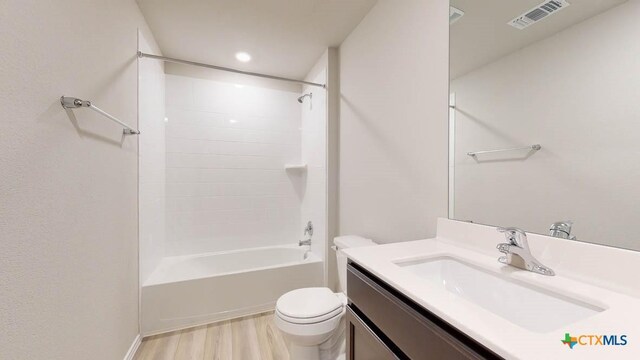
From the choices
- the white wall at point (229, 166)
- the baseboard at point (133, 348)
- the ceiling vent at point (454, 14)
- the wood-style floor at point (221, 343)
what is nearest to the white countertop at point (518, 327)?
the ceiling vent at point (454, 14)

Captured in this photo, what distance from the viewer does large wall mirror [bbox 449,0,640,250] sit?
0.69 meters

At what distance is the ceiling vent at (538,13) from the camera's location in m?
0.82

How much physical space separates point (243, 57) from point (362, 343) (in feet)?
8.73

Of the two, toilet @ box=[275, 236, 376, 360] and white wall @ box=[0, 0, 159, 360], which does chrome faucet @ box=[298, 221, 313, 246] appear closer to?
toilet @ box=[275, 236, 376, 360]

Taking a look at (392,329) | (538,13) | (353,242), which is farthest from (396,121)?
(392,329)

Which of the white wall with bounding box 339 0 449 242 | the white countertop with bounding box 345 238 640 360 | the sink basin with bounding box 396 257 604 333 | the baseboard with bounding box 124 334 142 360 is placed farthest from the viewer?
the baseboard with bounding box 124 334 142 360

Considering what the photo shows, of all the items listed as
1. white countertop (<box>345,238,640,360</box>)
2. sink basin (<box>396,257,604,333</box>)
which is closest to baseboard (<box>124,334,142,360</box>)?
white countertop (<box>345,238,640,360</box>)

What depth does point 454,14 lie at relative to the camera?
3.81 ft

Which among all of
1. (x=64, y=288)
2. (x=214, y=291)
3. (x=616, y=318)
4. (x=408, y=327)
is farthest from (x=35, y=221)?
(x=616, y=318)

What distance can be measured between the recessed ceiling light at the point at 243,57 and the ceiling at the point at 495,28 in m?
1.95

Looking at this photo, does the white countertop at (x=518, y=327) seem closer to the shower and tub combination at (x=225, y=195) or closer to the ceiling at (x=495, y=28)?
the ceiling at (x=495, y=28)

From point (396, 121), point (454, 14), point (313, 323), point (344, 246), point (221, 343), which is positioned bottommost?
point (221, 343)

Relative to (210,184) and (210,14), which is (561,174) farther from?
(210,184)

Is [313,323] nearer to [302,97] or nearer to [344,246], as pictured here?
[344,246]
